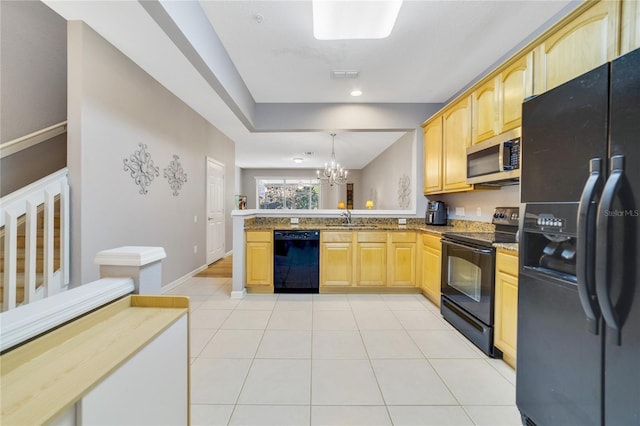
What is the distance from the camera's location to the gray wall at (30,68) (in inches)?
97.3

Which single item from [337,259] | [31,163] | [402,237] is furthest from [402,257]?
[31,163]

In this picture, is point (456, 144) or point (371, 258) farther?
point (371, 258)

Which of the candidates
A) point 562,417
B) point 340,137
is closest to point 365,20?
point 562,417

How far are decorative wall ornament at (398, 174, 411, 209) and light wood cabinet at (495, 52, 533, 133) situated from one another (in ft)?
8.43

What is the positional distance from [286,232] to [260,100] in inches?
78.4

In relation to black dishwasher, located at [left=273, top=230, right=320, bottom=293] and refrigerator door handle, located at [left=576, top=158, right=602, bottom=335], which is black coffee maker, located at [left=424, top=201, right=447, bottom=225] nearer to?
black dishwasher, located at [left=273, top=230, right=320, bottom=293]

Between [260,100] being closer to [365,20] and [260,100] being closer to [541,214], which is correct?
[365,20]

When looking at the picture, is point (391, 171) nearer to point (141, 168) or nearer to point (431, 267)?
point (431, 267)

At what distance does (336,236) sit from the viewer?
3520mm

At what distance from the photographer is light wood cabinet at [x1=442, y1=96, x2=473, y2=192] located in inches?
110

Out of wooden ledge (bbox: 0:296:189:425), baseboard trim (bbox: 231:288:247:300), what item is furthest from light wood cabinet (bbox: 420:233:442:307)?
wooden ledge (bbox: 0:296:189:425)

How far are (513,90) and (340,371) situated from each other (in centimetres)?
262

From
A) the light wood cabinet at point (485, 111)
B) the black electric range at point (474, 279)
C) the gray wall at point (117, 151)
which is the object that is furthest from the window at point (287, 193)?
the black electric range at point (474, 279)

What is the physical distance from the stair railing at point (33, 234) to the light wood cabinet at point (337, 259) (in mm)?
2549
